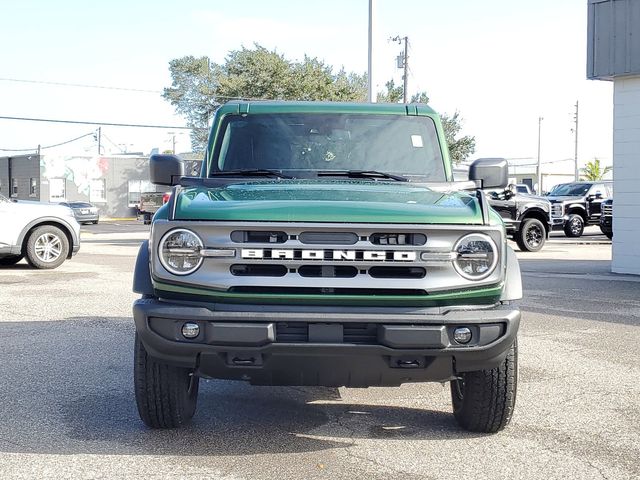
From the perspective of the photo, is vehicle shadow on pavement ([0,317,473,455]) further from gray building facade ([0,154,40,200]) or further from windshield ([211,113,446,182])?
gray building facade ([0,154,40,200])

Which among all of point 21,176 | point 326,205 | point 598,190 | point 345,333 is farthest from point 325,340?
point 21,176

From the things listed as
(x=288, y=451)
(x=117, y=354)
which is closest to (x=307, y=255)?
(x=288, y=451)

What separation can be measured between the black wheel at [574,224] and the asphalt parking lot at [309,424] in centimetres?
1999

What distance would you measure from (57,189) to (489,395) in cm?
5230

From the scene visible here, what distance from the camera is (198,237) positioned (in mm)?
4422

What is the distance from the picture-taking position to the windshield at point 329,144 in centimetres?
590

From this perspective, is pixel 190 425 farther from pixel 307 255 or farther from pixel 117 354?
pixel 117 354

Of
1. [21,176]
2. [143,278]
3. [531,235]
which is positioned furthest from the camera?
[21,176]

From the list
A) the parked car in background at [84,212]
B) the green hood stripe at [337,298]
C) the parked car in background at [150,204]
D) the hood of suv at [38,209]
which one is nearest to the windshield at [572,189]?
the parked car in background at [150,204]

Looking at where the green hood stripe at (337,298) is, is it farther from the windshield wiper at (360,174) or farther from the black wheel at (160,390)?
the windshield wiper at (360,174)

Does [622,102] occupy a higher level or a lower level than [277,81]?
lower

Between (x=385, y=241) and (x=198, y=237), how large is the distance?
92 centimetres

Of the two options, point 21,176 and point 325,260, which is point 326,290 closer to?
point 325,260

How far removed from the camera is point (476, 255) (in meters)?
4.45
